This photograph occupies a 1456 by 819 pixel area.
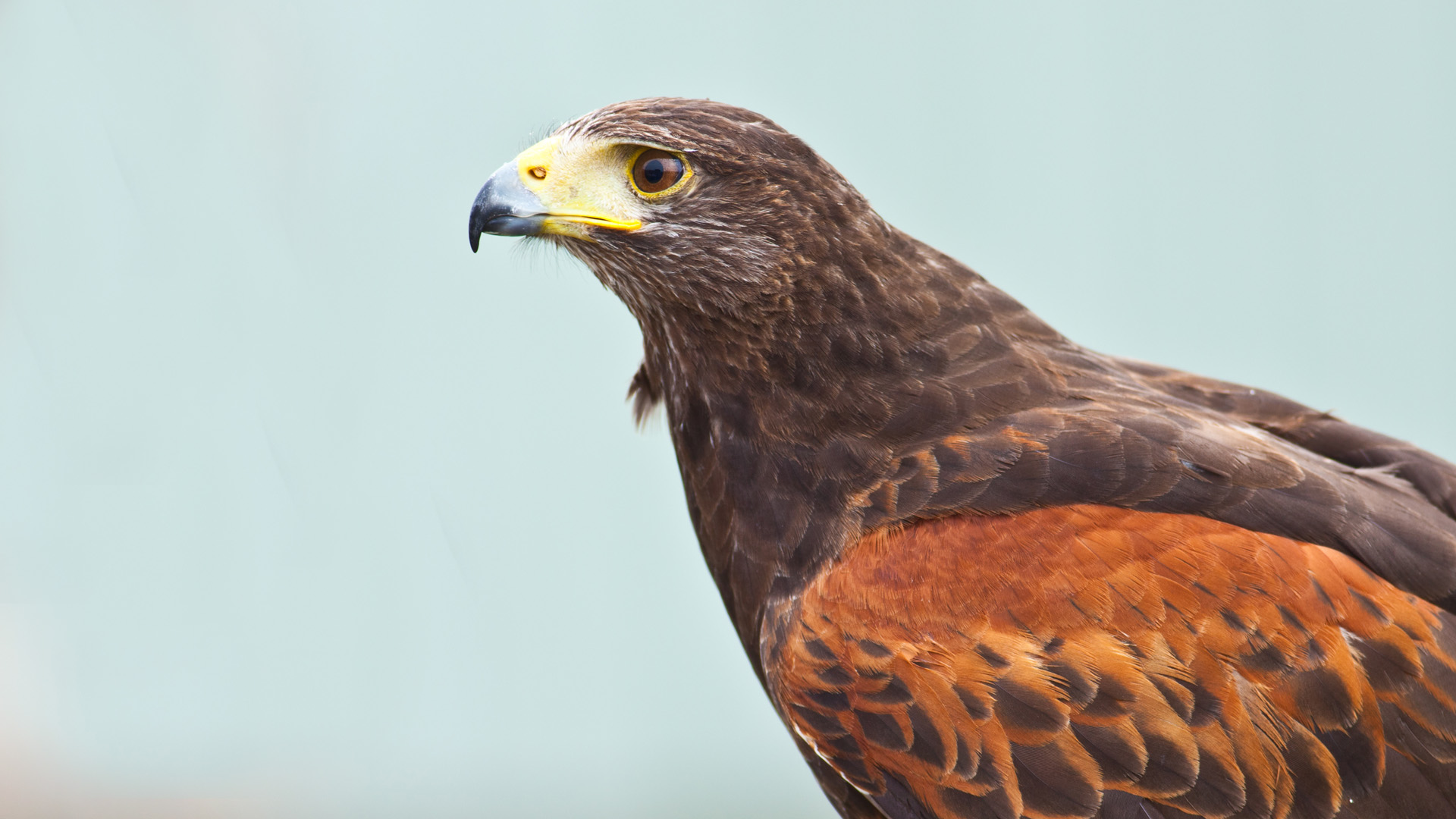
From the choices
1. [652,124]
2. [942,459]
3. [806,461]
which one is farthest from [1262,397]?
[652,124]

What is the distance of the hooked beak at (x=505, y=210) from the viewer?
2887 mm

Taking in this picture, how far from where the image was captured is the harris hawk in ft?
8.27

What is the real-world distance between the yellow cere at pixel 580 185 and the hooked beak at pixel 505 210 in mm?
20

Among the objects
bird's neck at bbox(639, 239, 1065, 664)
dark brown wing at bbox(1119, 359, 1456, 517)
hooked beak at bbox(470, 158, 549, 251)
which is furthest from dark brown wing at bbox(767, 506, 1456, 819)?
hooked beak at bbox(470, 158, 549, 251)

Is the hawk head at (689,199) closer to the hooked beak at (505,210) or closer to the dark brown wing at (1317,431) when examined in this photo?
the hooked beak at (505,210)

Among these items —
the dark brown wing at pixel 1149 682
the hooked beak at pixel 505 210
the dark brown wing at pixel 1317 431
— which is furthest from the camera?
the dark brown wing at pixel 1317 431

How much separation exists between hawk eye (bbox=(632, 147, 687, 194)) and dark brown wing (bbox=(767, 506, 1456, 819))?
1.14 m

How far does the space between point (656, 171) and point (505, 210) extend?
38 cm

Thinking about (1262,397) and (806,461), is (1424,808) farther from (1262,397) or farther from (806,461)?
(806,461)

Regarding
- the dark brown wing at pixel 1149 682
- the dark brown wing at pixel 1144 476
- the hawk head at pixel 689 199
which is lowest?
the dark brown wing at pixel 1149 682

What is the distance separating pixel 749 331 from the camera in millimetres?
2992

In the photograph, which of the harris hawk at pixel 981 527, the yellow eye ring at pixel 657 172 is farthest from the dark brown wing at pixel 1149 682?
the yellow eye ring at pixel 657 172

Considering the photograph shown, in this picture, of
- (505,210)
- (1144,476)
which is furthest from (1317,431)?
(505,210)

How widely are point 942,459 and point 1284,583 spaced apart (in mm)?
792
